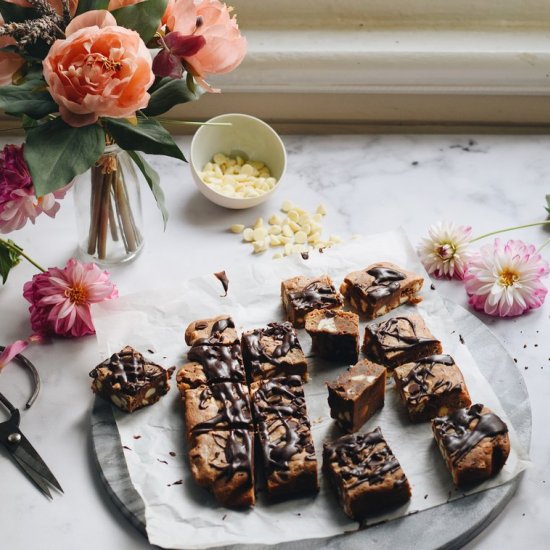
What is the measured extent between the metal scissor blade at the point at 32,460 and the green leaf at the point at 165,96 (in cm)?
78

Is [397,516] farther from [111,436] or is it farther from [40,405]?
[40,405]

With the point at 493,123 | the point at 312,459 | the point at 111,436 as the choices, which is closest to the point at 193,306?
the point at 111,436

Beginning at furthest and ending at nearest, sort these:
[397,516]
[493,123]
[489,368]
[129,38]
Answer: [493,123], [489,368], [397,516], [129,38]

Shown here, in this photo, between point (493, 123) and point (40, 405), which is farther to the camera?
point (493, 123)

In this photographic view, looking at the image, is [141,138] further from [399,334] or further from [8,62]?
[399,334]

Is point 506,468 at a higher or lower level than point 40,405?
lower

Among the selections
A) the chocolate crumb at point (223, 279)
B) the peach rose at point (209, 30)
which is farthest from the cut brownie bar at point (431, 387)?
the peach rose at point (209, 30)

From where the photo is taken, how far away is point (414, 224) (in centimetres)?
250

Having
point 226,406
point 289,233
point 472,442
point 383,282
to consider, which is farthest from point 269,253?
point 472,442

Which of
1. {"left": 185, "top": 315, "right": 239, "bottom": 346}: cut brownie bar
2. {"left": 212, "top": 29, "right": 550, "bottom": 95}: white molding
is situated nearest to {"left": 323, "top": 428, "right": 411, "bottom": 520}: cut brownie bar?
{"left": 185, "top": 315, "right": 239, "bottom": 346}: cut brownie bar

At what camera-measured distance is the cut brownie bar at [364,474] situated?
5.62 ft

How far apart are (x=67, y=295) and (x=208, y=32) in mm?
755

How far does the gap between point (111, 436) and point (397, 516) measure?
0.65 metres

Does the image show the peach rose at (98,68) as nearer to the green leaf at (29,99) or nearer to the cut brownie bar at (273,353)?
the green leaf at (29,99)
